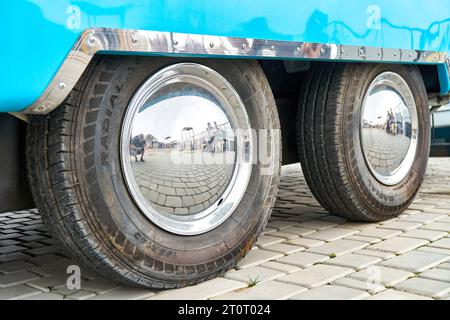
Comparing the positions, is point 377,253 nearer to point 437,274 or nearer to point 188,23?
point 437,274

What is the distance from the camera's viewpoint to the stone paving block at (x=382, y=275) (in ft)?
6.83

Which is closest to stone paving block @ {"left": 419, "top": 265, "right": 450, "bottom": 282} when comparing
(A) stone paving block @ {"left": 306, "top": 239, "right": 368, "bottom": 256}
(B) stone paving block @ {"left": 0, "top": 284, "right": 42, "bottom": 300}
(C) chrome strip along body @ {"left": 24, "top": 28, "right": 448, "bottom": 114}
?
(A) stone paving block @ {"left": 306, "top": 239, "right": 368, "bottom": 256}

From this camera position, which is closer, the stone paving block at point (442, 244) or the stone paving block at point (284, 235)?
the stone paving block at point (442, 244)

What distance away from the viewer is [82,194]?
1.82m

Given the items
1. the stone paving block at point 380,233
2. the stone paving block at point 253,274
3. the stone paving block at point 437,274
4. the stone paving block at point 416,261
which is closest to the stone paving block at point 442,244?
the stone paving block at point 416,261

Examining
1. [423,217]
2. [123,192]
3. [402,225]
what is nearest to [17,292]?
[123,192]

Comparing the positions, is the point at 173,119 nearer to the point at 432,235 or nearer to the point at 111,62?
the point at 111,62

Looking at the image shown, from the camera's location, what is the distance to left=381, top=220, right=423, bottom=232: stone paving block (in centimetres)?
295

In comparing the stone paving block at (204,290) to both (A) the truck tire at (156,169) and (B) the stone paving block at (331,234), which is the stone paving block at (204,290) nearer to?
(A) the truck tire at (156,169)

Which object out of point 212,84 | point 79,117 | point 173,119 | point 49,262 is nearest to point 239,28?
point 212,84

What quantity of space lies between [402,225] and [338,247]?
60 cm

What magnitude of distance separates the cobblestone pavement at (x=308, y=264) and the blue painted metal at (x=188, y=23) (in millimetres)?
909

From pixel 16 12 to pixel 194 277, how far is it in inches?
44.8

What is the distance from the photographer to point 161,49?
1815 millimetres
